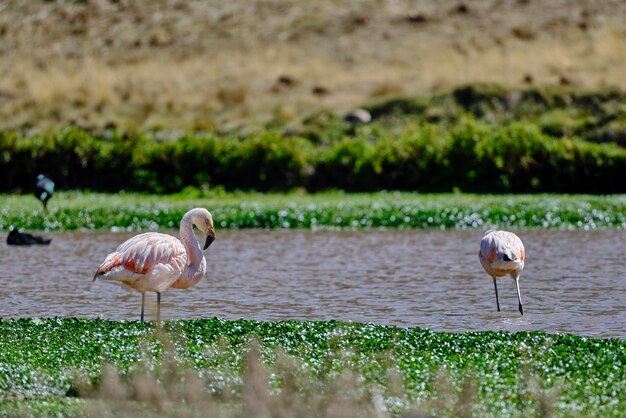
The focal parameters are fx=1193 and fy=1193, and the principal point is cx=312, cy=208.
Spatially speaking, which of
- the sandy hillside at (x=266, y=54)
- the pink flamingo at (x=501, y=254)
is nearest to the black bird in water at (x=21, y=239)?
the pink flamingo at (x=501, y=254)

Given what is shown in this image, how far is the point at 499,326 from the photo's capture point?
12289mm

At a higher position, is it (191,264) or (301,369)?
(191,264)

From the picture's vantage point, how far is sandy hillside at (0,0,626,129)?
37969 millimetres

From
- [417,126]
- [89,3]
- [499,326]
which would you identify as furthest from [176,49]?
[499,326]

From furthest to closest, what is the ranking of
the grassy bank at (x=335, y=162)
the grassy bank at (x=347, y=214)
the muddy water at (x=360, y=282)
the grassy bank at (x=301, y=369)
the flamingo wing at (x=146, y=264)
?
1. the grassy bank at (x=335, y=162)
2. the grassy bank at (x=347, y=214)
3. the muddy water at (x=360, y=282)
4. the flamingo wing at (x=146, y=264)
5. the grassy bank at (x=301, y=369)

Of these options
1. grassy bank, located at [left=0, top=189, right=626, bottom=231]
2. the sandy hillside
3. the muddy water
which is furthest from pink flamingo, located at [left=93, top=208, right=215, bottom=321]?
the sandy hillside

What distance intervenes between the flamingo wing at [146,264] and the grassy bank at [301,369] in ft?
1.44

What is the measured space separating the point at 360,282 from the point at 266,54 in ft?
99.8

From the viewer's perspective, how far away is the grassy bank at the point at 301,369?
7.59 m

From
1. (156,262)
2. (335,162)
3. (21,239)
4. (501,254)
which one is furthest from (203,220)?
(335,162)

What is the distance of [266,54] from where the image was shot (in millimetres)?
45219

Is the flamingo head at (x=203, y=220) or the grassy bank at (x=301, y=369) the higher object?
the flamingo head at (x=203, y=220)

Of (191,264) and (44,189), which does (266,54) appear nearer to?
(44,189)

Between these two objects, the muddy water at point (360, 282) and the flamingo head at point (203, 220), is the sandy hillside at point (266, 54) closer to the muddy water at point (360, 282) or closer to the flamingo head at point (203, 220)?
the muddy water at point (360, 282)
